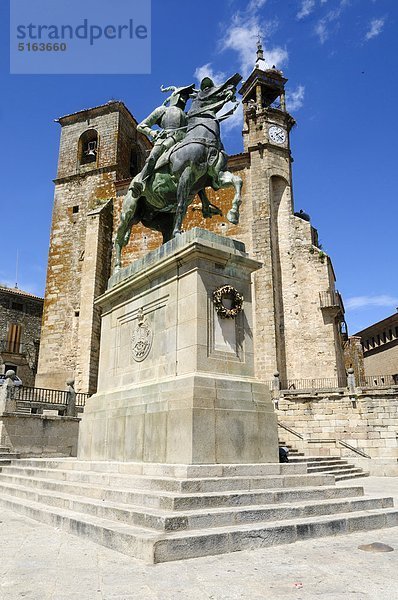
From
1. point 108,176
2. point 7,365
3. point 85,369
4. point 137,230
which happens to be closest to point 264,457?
point 85,369

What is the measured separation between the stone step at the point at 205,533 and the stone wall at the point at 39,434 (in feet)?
37.5

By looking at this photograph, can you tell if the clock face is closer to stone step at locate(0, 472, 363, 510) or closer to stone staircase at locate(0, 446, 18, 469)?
stone staircase at locate(0, 446, 18, 469)

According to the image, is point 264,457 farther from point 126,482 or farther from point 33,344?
point 33,344

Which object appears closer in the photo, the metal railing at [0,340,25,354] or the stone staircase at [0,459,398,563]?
the stone staircase at [0,459,398,563]

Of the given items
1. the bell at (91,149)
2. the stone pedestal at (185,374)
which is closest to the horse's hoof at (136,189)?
the stone pedestal at (185,374)

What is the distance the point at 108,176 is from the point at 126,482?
91.8 ft

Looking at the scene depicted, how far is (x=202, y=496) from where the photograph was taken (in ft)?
15.3

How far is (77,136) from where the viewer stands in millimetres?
33156

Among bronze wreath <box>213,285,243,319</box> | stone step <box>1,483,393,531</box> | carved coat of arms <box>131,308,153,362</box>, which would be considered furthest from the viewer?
carved coat of arms <box>131,308,153,362</box>

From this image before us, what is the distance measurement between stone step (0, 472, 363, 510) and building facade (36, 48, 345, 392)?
55.5 feet

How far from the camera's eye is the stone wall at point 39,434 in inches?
615

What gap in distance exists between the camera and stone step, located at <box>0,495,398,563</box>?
12.0 ft

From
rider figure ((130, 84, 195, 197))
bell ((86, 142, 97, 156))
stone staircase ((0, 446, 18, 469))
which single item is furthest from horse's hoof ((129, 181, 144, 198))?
bell ((86, 142, 97, 156))

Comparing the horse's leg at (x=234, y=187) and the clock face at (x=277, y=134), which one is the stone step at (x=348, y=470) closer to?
the horse's leg at (x=234, y=187)
